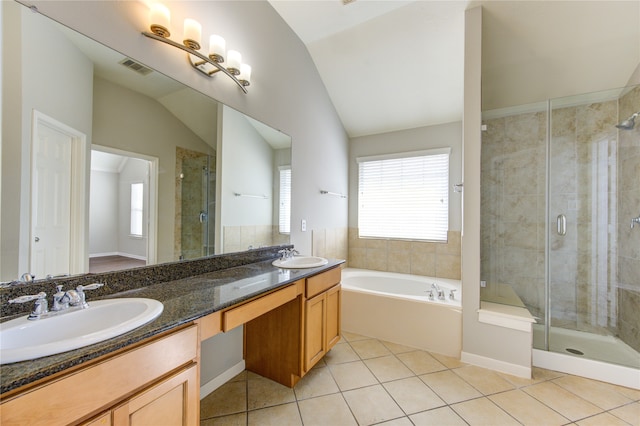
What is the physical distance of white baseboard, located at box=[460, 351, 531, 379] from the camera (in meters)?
1.95

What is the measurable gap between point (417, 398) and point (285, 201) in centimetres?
181

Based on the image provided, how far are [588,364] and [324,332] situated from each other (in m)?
1.99

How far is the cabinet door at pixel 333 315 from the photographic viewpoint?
205 cm

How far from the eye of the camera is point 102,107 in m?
1.23

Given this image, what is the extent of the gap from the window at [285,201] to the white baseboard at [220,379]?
1.13 metres

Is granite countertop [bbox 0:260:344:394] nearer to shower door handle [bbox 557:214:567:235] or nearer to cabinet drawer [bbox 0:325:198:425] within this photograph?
cabinet drawer [bbox 0:325:198:425]

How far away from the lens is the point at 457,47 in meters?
2.44

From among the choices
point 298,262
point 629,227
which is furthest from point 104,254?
point 629,227

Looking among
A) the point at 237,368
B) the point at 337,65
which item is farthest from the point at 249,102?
the point at 237,368

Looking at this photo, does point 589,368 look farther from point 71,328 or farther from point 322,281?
point 71,328

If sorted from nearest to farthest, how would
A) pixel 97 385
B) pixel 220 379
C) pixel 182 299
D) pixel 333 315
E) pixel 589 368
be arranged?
pixel 97 385 → pixel 182 299 → pixel 220 379 → pixel 589 368 → pixel 333 315

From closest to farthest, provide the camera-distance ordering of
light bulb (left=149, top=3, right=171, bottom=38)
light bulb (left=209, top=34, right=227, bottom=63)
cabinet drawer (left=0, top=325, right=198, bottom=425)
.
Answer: cabinet drawer (left=0, top=325, right=198, bottom=425) → light bulb (left=149, top=3, right=171, bottom=38) → light bulb (left=209, top=34, right=227, bottom=63)

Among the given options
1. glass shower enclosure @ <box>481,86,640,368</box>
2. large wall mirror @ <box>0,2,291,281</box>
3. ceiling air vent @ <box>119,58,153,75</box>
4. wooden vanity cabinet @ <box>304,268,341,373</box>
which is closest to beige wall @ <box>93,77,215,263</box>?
large wall mirror @ <box>0,2,291,281</box>

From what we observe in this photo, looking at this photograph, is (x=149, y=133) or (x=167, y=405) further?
(x=149, y=133)
